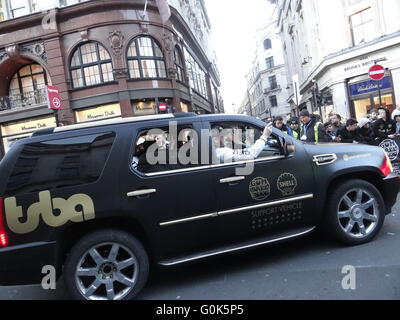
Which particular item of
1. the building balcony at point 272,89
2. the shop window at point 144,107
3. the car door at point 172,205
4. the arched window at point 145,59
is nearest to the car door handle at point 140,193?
the car door at point 172,205

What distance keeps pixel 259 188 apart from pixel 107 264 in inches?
71.8

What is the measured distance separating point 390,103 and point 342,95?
3.35m

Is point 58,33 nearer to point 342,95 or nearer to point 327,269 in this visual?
point 342,95

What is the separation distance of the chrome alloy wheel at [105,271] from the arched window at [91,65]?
19941mm

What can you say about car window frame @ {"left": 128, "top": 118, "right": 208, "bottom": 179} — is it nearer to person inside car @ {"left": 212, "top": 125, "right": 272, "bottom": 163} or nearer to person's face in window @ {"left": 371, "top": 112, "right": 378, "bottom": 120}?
person inside car @ {"left": 212, "top": 125, "right": 272, "bottom": 163}

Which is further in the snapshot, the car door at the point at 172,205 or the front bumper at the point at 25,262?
the car door at the point at 172,205

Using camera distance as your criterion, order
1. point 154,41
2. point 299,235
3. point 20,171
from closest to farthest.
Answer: point 20,171 < point 299,235 < point 154,41

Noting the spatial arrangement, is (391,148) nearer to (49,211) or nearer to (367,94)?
(49,211)

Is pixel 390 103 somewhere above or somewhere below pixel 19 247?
above

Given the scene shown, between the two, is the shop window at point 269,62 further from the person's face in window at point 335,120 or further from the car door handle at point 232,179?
the car door handle at point 232,179

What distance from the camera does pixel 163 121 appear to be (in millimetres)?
4027

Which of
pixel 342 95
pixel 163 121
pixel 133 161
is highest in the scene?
pixel 342 95

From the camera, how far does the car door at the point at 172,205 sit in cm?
369
